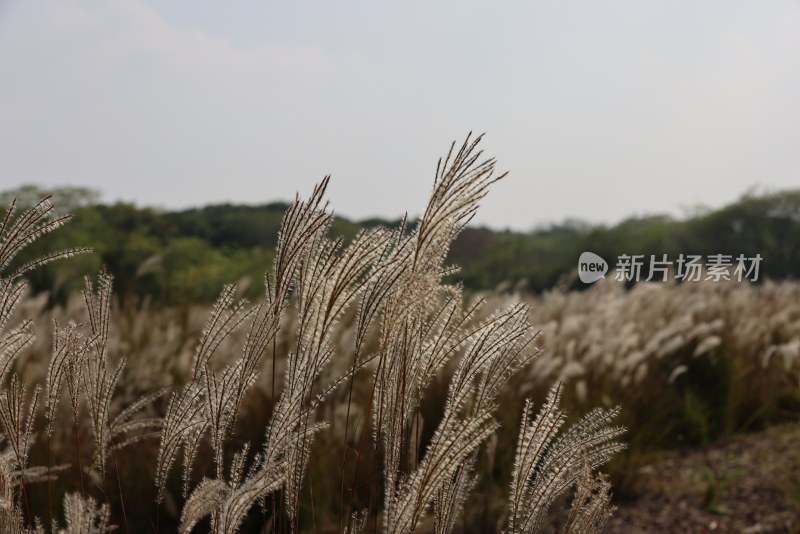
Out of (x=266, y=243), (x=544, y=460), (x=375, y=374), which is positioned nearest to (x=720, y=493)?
(x=544, y=460)

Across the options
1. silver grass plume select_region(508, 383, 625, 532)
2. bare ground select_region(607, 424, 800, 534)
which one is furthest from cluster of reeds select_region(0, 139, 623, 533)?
bare ground select_region(607, 424, 800, 534)

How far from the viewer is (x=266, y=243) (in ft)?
65.8

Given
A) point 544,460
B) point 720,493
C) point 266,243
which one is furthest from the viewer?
point 266,243

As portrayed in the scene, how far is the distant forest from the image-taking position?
15938 millimetres

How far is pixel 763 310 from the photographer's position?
8.80 meters

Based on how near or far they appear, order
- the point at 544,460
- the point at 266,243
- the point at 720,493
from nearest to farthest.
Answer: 1. the point at 544,460
2. the point at 720,493
3. the point at 266,243

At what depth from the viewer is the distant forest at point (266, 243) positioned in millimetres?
15938

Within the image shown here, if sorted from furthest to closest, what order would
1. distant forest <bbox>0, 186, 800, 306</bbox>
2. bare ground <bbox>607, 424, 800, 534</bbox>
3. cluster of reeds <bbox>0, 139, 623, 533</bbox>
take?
distant forest <bbox>0, 186, 800, 306</bbox>
bare ground <bbox>607, 424, 800, 534</bbox>
cluster of reeds <bbox>0, 139, 623, 533</bbox>

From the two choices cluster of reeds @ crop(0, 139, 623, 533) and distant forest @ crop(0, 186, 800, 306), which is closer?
cluster of reeds @ crop(0, 139, 623, 533)

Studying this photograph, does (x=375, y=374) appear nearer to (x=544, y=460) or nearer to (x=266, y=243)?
(x=544, y=460)

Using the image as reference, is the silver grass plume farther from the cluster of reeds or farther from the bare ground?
the bare ground

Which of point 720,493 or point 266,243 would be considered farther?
point 266,243

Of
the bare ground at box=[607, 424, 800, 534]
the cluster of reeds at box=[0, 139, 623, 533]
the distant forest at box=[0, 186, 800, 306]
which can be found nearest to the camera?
the cluster of reeds at box=[0, 139, 623, 533]

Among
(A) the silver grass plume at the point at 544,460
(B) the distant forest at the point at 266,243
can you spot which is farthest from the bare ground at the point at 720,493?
(B) the distant forest at the point at 266,243
